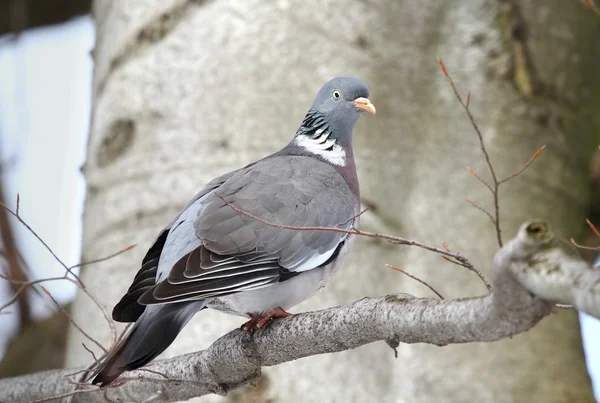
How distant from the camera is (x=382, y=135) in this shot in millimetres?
3475

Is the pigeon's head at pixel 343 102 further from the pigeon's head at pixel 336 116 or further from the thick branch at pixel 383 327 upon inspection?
the thick branch at pixel 383 327

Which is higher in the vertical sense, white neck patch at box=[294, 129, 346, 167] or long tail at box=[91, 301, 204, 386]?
long tail at box=[91, 301, 204, 386]

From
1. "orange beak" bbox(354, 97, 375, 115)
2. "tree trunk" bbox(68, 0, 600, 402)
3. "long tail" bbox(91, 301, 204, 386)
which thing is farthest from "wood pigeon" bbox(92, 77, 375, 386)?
"tree trunk" bbox(68, 0, 600, 402)

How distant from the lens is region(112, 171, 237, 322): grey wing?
226cm

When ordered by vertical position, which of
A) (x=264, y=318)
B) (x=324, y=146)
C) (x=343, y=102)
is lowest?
(x=264, y=318)

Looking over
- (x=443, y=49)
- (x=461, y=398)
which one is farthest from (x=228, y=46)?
(x=461, y=398)

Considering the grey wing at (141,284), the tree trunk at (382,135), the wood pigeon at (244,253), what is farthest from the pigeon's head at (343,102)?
the grey wing at (141,284)

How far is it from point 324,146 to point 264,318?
89 centimetres

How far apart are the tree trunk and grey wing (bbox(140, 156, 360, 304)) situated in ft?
2.16

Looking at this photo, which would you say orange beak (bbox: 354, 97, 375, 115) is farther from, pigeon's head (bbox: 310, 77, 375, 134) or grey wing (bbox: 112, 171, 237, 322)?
grey wing (bbox: 112, 171, 237, 322)

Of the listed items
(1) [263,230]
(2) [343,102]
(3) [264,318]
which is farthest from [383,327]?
(2) [343,102]

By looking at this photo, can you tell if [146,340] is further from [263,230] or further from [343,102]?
[343,102]

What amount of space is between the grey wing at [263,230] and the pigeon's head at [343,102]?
30 centimetres

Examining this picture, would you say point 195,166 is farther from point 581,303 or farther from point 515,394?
point 581,303
